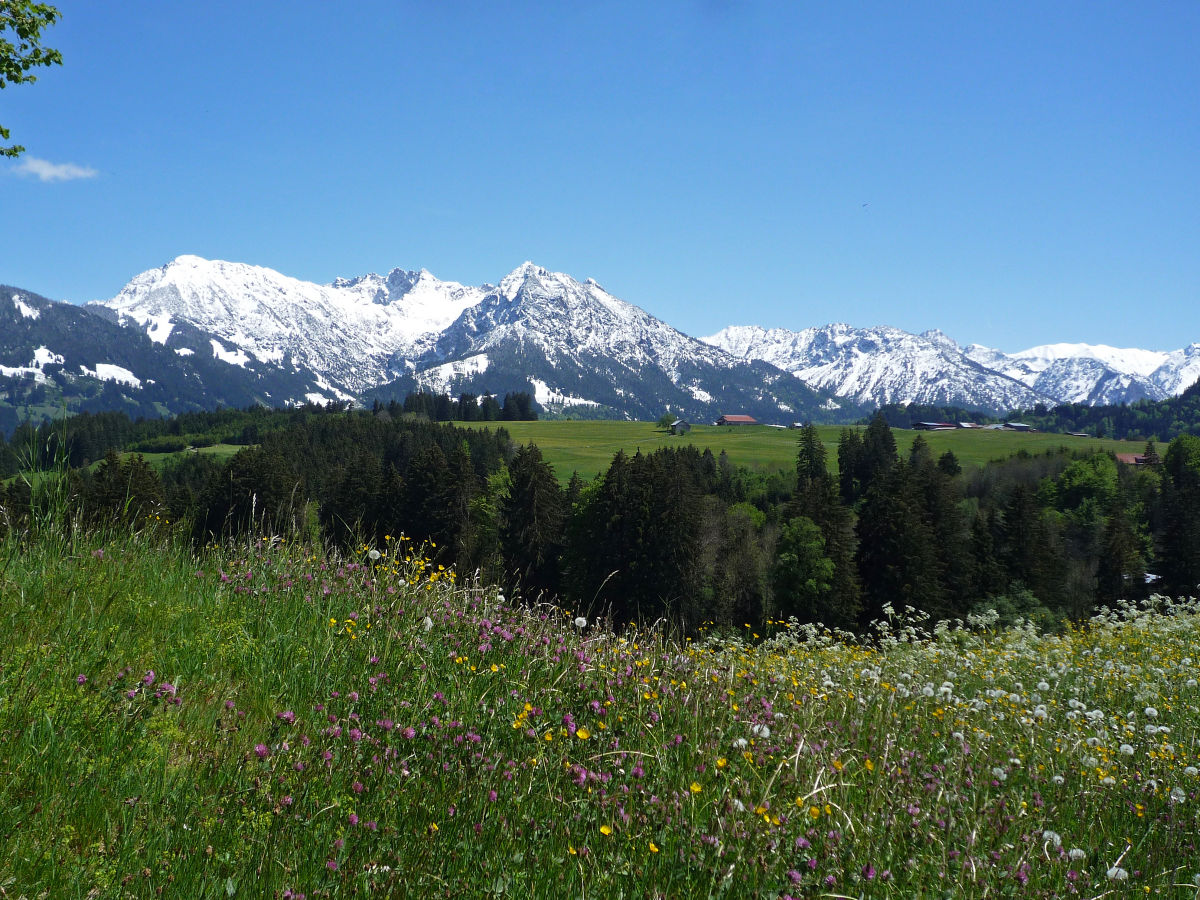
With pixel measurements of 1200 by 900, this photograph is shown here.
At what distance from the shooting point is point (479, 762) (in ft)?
13.0

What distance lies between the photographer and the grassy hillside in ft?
455

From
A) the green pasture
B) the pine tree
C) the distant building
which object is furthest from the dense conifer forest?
the green pasture

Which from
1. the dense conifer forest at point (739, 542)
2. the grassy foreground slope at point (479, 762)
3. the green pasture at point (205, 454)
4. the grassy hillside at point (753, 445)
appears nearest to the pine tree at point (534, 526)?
the dense conifer forest at point (739, 542)

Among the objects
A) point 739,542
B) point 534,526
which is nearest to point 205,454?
point 534,526

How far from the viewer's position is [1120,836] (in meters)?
4.27

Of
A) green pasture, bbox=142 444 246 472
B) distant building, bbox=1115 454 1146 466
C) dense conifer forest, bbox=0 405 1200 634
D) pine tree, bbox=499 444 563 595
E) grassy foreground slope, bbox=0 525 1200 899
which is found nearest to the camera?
grassy foreground slope, bbox=0 525 1200 899

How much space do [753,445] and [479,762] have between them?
561 ft

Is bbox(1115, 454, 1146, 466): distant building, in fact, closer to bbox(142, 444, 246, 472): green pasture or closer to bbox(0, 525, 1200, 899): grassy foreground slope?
bbox(0, 525, 1200, 899): grassy foreground slope

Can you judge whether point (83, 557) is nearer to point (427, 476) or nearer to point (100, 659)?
point (100, 659)

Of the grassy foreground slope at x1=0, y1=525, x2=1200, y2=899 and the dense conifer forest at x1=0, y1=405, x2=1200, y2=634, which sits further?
the dense conifer forest at x1=0, y1=405, x2=1200, y2=634

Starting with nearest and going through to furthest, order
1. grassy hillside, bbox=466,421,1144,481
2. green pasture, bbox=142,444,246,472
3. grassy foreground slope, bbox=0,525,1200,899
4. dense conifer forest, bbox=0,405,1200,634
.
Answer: grassy foreground slope, bbox=0,525,1200,899, dense conifer forest, bbox=0,405,1200,634, green pasture, bbox=142,444,246,472, grassy hillside, bbox=466,421,1144,481

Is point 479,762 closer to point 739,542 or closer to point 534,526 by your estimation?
point 534,526

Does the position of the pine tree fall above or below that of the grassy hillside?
below

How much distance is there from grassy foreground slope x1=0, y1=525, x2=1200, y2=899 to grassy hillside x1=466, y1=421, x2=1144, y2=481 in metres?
112
